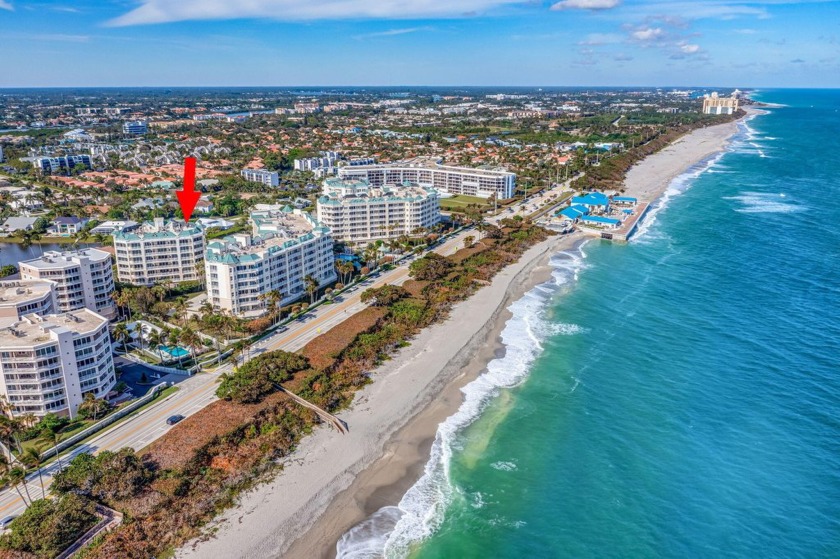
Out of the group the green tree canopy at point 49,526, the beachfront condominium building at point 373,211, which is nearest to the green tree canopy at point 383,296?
the beachfront condominium building at point 373,211

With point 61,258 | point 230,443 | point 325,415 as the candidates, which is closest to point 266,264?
point 61,258

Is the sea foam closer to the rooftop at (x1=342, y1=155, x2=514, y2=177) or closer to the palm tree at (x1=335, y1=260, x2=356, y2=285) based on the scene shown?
the palm tree at (x1=335, y1=260, x2=356, y2=285)

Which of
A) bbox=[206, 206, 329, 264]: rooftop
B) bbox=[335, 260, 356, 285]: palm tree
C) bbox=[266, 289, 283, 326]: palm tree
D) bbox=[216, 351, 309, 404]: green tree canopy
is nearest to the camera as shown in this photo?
bbox=[216, 351, 309, 404]: green tree canopy

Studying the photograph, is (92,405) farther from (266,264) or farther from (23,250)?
(23,250)

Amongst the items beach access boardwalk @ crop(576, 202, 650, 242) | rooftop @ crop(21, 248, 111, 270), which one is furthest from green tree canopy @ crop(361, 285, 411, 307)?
beach access boardwalk @ crop(576, 202, 650, 242)

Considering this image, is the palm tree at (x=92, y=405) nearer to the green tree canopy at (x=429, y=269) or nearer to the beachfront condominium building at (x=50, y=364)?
the beachfront condominium building at (x=50, y=364)

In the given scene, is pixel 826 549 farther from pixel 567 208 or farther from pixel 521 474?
pixel 567 208

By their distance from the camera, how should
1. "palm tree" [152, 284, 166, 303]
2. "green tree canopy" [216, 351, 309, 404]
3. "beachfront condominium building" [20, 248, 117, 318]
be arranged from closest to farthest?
1. "green tree canopy" [216, 351, 309, 404]
2. "beachfront condominium building" [20, 248, 117, 318]
3. "palm tree" [152, 284, 166, 303]
